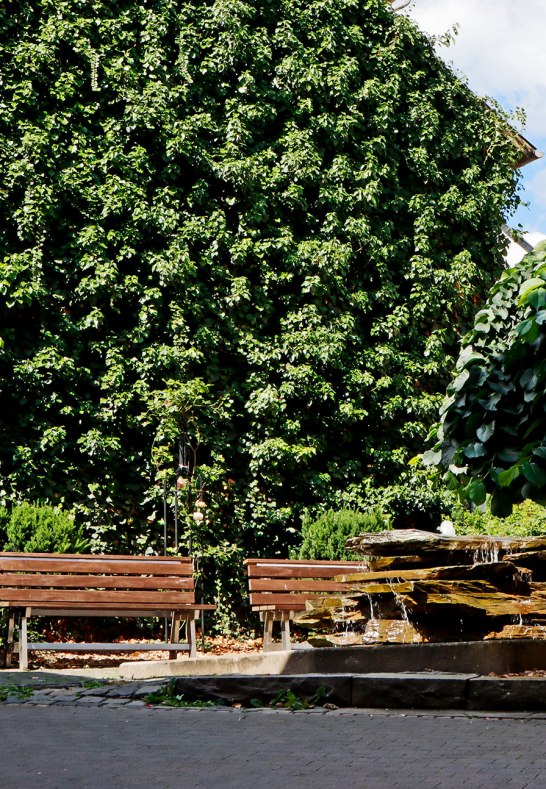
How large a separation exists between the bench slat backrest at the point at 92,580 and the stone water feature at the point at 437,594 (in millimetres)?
1225

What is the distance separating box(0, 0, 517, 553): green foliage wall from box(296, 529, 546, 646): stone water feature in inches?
136

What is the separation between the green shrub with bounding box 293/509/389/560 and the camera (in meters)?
10.8

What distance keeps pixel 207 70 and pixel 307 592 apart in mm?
7005

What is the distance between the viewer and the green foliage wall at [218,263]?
11.1m

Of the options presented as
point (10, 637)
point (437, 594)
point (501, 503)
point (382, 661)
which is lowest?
point (382, 661)

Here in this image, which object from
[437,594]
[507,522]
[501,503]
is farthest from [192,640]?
[507,522]

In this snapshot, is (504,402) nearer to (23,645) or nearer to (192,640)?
(192,640)

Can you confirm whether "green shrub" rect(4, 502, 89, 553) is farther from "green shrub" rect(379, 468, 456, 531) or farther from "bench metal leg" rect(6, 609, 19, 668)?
"green shrub" rect(379, 468, 456, 531)

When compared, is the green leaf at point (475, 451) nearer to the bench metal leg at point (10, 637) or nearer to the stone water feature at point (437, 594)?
the stone water feature at point (437, 594)

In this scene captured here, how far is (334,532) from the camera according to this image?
10.9 metres

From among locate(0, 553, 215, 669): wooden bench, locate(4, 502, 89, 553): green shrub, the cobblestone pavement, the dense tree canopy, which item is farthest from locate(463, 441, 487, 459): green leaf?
locate(4, 502, 89, 553): green shrub

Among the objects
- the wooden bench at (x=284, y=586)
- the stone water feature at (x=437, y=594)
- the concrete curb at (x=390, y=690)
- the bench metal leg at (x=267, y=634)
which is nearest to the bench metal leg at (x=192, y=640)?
the wooden bench at (x=284, y=586)

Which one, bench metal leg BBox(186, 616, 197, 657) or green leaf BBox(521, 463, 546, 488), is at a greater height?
green leaf BBox(521, 463, 546, 488)

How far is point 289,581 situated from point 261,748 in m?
4.52
